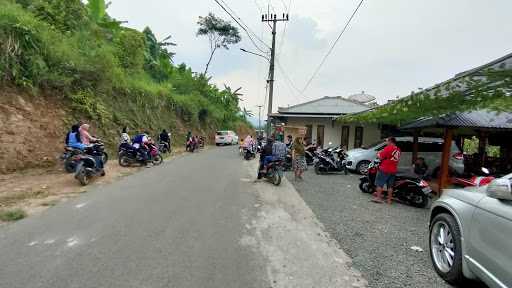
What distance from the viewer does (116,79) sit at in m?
18.3

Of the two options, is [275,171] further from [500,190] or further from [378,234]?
[500,190]

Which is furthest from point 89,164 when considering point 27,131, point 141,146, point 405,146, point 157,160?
point 405,146

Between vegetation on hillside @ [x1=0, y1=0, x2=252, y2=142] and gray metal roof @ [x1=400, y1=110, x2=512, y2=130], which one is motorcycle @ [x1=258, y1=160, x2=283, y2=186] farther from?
vegetation on hillside @ [x1=0, y1=0, x2=252, y2=142]

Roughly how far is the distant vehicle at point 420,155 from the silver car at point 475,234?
8829 mm

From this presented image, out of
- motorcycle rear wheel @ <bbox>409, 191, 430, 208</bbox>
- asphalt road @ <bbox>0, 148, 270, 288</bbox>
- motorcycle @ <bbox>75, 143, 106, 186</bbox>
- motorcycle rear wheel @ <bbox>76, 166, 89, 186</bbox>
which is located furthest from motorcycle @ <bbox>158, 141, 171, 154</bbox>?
motorcycle rear wheel @ <bbox>409, 191, 430, 208</bbox>

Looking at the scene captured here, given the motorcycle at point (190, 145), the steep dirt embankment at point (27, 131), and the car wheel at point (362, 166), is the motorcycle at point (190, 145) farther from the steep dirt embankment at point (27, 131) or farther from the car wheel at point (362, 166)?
the car wheel at point (362, 166)

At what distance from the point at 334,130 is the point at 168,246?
19.4 metres

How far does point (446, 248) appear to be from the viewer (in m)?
3.96

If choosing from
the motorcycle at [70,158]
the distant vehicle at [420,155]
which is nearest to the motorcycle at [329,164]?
the distant vehicle at [420,155]

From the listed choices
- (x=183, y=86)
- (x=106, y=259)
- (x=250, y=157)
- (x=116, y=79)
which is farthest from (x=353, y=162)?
(x=183, y=86)

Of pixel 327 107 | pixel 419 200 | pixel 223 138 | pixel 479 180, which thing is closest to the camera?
pixel 479 180

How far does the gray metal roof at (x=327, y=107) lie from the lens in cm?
2391

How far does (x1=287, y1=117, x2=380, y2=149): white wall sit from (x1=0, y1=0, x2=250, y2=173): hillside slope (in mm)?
11107

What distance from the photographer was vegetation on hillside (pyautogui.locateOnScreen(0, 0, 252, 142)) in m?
11.5
